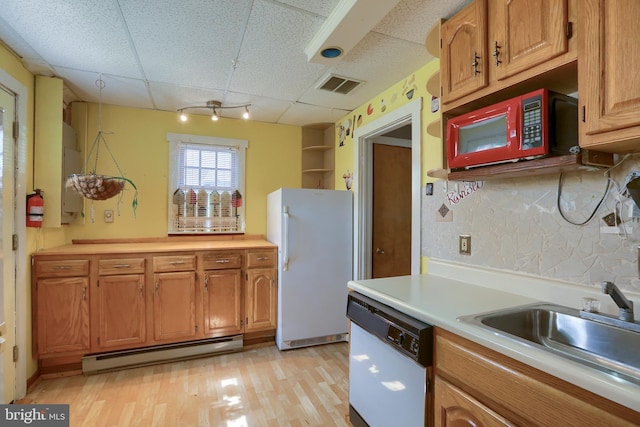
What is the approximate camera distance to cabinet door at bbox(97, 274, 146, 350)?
244cm

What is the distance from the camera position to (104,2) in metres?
1.53

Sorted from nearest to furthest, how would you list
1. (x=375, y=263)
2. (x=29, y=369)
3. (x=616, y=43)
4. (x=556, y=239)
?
1. (x=616, y=43)
2. (x=556, y=239)
3. (x=29, y=369)
4. (x=375, y=263)

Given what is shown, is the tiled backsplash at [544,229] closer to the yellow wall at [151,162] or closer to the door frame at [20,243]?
the yellow wall at [151,162]

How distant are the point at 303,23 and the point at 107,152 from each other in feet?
7.81

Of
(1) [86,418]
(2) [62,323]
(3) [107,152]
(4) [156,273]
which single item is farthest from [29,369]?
(3) [107,152]

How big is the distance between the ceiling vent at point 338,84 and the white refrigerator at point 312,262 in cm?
91

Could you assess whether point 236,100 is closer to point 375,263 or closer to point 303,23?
point 303,23

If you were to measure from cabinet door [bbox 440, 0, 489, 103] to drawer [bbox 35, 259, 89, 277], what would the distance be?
2.83m

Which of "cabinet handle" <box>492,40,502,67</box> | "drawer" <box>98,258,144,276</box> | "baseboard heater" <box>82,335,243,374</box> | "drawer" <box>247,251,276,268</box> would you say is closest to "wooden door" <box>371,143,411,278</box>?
"drawer" <box>247,251,276,268</box>

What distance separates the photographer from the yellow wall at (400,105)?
2062 millimetres

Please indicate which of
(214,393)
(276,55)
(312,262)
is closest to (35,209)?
(214,393)

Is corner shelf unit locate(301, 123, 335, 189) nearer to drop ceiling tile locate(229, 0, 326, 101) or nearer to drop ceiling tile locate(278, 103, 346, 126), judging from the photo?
drop ceiling tile locate(278, 103, 346, 126)

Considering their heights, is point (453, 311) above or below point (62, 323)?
above

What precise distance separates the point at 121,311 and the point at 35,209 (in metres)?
0.98
